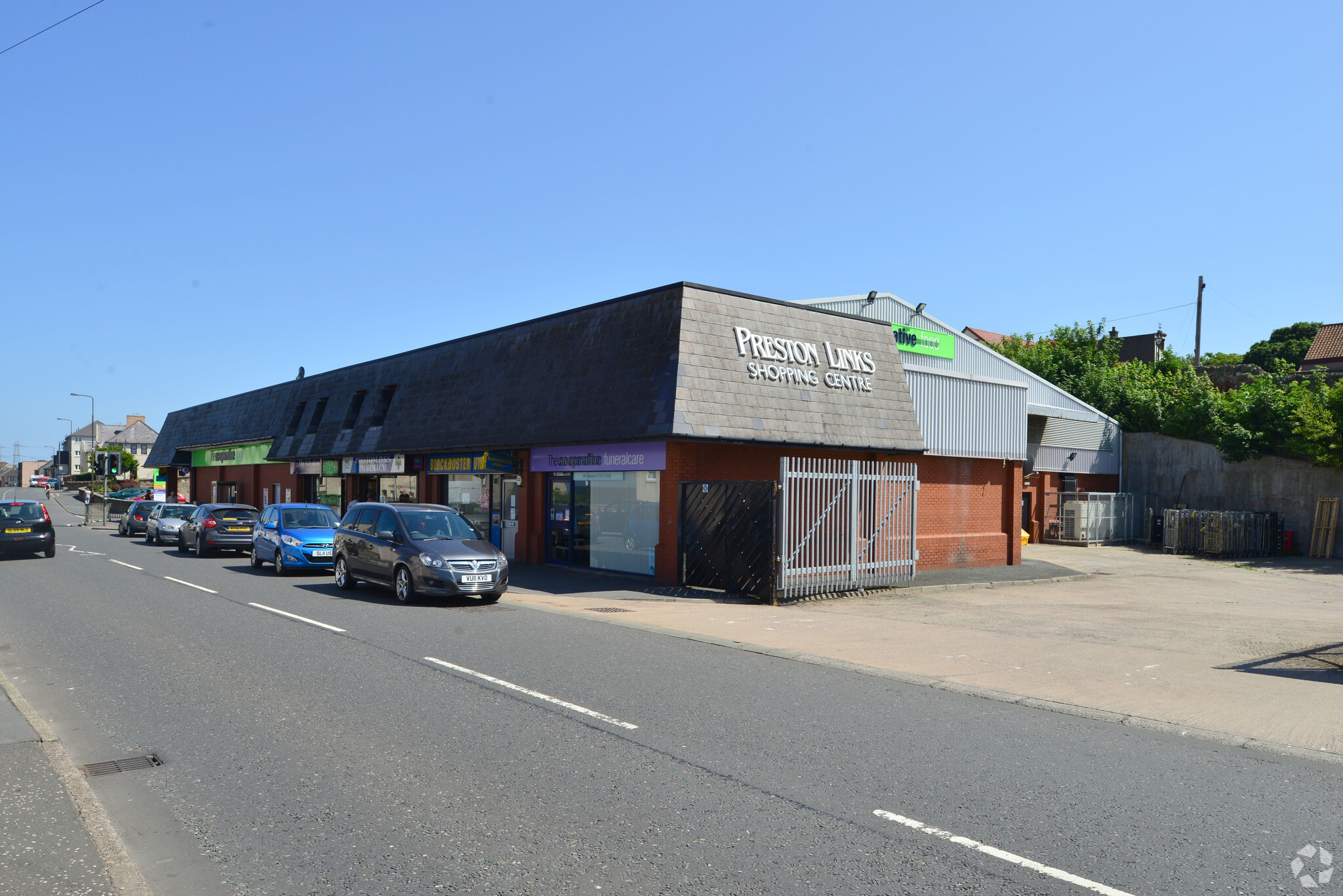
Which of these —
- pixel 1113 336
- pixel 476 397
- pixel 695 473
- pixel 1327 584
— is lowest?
pixel 1327 584

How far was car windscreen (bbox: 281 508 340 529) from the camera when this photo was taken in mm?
20406

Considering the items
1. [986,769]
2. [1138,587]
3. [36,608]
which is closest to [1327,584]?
[1138,587]

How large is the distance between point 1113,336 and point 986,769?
65410 millimetres

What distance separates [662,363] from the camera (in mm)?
18219

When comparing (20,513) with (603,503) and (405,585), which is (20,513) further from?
(603,503)

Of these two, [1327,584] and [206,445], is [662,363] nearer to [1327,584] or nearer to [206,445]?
[1327,584]

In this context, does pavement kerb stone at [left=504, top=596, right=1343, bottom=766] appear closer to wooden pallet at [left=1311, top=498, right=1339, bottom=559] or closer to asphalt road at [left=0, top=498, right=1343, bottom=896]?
asphalt road at [left=0, top=498, right=1343, bottom=896]

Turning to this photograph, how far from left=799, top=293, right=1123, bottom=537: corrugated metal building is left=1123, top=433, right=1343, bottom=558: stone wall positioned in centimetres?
114

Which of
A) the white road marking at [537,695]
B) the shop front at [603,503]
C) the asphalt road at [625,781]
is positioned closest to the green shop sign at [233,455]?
the shop front at [603,503]

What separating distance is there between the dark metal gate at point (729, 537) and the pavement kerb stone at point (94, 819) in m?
11.2

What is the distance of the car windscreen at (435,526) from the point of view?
15469mm

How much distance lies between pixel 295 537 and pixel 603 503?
6.86m

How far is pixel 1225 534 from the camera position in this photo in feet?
103

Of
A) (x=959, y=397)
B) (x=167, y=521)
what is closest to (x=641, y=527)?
(x=959, y=397)
